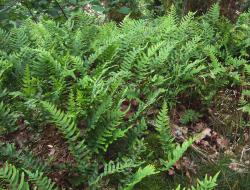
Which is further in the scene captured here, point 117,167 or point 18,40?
point 18,40

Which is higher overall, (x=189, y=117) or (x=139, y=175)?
(x=139, y=175)

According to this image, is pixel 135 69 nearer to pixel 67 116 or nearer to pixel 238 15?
pixel 67 116

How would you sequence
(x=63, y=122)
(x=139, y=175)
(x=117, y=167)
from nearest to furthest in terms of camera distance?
1. (x=139, y=175)
2. (x=117, y=167)
3. (x=63, y=122)

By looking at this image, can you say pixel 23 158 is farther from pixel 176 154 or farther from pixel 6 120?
pixel 176 154

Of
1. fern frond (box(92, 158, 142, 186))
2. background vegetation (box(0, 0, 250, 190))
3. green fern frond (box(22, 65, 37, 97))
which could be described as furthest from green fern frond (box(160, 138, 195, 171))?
green fern frond (box(22, 65, 37, 97))

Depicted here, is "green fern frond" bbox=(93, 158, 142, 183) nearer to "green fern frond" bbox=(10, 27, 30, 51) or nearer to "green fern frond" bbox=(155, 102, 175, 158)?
"green fern frond" bbox=(155, 102, 175, 158)

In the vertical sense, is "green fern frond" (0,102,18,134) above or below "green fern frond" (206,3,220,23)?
below

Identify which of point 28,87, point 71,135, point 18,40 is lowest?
point 71,135

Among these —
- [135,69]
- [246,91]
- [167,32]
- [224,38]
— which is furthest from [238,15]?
[135,69]

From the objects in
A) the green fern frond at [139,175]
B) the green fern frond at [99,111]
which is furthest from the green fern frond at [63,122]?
the green fern frond at [139,175]

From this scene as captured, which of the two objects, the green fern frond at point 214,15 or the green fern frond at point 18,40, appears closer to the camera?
the green fern frond at point 18,40

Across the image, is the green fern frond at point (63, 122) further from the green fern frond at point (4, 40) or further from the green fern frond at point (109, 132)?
the green fern frond at point (4, 40)

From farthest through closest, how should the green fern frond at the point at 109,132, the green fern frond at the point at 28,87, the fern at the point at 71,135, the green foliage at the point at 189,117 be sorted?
the green foliage at the point at 189,117 < the green fern frond at the point at 28,87 < the green fern frond at the point at 109,132 < the fern at the point at 71,135

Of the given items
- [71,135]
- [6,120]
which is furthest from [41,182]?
[6,120]
